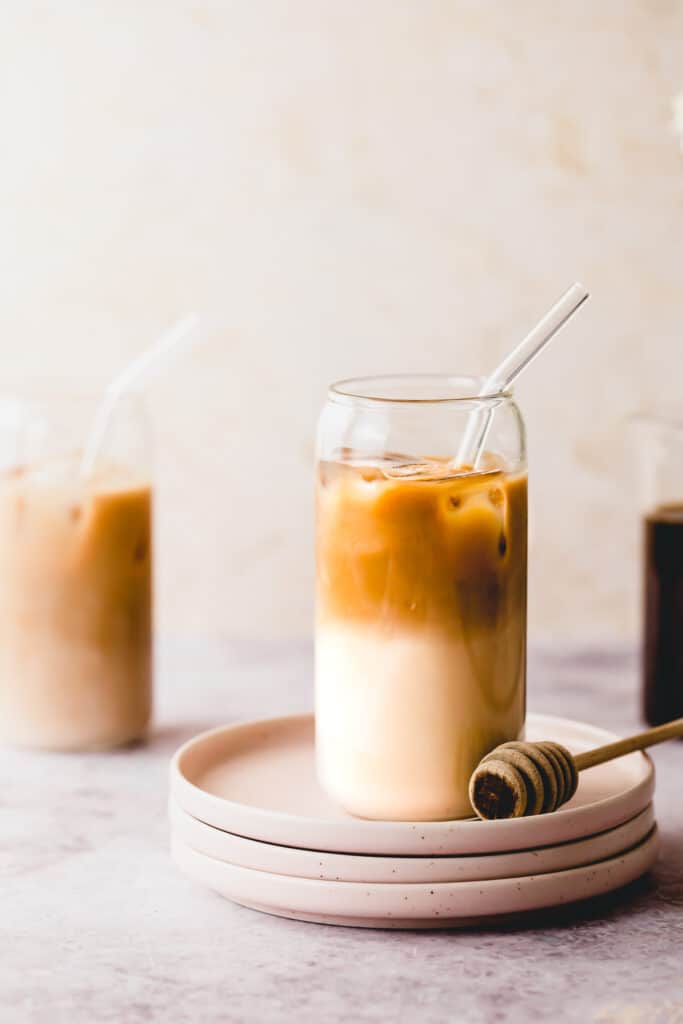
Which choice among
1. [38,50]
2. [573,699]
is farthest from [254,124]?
[573,699]

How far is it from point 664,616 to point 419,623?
416 mm

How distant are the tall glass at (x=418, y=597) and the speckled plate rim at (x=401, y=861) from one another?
0.07 m

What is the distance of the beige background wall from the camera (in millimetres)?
1413

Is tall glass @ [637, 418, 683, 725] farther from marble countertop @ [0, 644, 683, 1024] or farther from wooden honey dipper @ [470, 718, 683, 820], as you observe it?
wooden honey dipper @ [470, 718, 683, 820]

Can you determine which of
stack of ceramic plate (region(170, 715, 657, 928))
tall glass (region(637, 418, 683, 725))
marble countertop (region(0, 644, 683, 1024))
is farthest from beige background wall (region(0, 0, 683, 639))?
stack of ceramic plate (region(170, 715, 657, 928))

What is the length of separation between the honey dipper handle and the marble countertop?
0.08 metres

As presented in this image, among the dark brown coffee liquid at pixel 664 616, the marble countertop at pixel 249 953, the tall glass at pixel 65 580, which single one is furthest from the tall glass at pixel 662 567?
the tall glass at pixel 65 580

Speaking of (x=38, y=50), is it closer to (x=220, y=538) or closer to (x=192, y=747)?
(x=220, y=538)

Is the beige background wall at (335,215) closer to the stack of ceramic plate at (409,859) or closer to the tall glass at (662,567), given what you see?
the tall glass at (662,567)

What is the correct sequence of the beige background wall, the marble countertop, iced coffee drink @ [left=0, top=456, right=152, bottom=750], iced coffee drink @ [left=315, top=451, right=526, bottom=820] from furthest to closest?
the beige background wall → iced coffee drink @ [left=0, top=456, right=152, bottom=750] → iced coffee drink @ [left=315, top=451, right=526, bottom=820] → the marble countertop

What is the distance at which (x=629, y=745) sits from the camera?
2.78 ft

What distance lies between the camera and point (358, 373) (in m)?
1.46

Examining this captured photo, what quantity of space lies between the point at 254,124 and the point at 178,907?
88 cm

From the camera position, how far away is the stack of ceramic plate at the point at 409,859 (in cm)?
74
